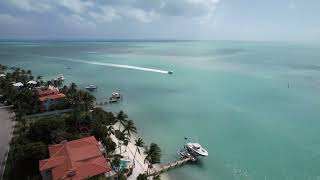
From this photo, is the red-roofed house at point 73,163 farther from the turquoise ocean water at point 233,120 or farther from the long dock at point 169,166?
the turquoise ocean water at point 233,120

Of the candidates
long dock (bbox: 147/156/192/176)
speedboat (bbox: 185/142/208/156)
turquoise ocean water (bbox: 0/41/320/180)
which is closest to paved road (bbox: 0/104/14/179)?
long dock (bbox: 147/156/192/176)

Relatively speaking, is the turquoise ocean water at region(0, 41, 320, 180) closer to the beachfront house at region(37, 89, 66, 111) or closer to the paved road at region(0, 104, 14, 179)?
the beachfront house at region(37, 89, 66, 111)

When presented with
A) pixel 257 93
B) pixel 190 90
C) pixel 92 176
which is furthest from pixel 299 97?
pixel 92 176

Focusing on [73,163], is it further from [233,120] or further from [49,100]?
[233,120]

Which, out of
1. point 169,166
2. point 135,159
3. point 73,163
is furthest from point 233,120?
point 73,163

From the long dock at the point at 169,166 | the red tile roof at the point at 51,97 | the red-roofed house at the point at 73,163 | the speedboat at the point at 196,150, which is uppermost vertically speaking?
the red tile roof at the point at 51,97

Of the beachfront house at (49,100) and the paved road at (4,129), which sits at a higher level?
the beachfront house at (49,100)

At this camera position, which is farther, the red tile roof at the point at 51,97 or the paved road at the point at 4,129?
the red tile roof at the point at 51,97

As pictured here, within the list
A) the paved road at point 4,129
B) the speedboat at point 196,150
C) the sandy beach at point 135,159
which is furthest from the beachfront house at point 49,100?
the speedboat at point 196,150
